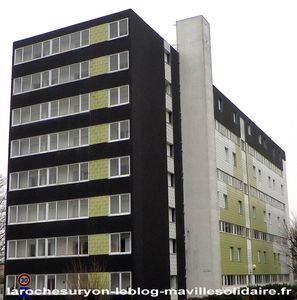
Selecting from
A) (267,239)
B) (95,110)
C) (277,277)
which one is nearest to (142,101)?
(95,110)

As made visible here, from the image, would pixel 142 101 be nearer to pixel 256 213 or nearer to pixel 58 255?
pixel 58 255

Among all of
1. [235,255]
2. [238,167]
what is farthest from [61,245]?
[238,167]

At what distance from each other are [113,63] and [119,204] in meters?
12.5

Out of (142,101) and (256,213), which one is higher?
(142,101)

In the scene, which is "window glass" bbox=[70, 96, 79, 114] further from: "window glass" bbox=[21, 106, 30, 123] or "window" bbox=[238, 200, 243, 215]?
"window" bbox=[238, 200, 243, 215]

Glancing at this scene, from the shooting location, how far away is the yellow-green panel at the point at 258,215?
228ft

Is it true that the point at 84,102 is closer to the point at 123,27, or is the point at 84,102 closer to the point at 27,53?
the point at 123,27

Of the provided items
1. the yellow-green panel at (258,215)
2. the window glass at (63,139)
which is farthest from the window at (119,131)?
the yellow-green panel at (258,215)

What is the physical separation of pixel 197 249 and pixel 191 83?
16.3 meters

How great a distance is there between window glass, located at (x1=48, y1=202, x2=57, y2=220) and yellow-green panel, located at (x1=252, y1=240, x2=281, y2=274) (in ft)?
93.4

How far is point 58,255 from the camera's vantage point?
155ft

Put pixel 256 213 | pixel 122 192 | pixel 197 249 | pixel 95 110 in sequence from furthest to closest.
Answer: pixel 256 213 < pixel 197 249 < pixel 95 110 < pixel 122 192

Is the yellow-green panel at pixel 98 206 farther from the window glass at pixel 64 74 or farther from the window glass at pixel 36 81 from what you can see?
the window glass at pixel 36 81

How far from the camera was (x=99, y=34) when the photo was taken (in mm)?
50250
